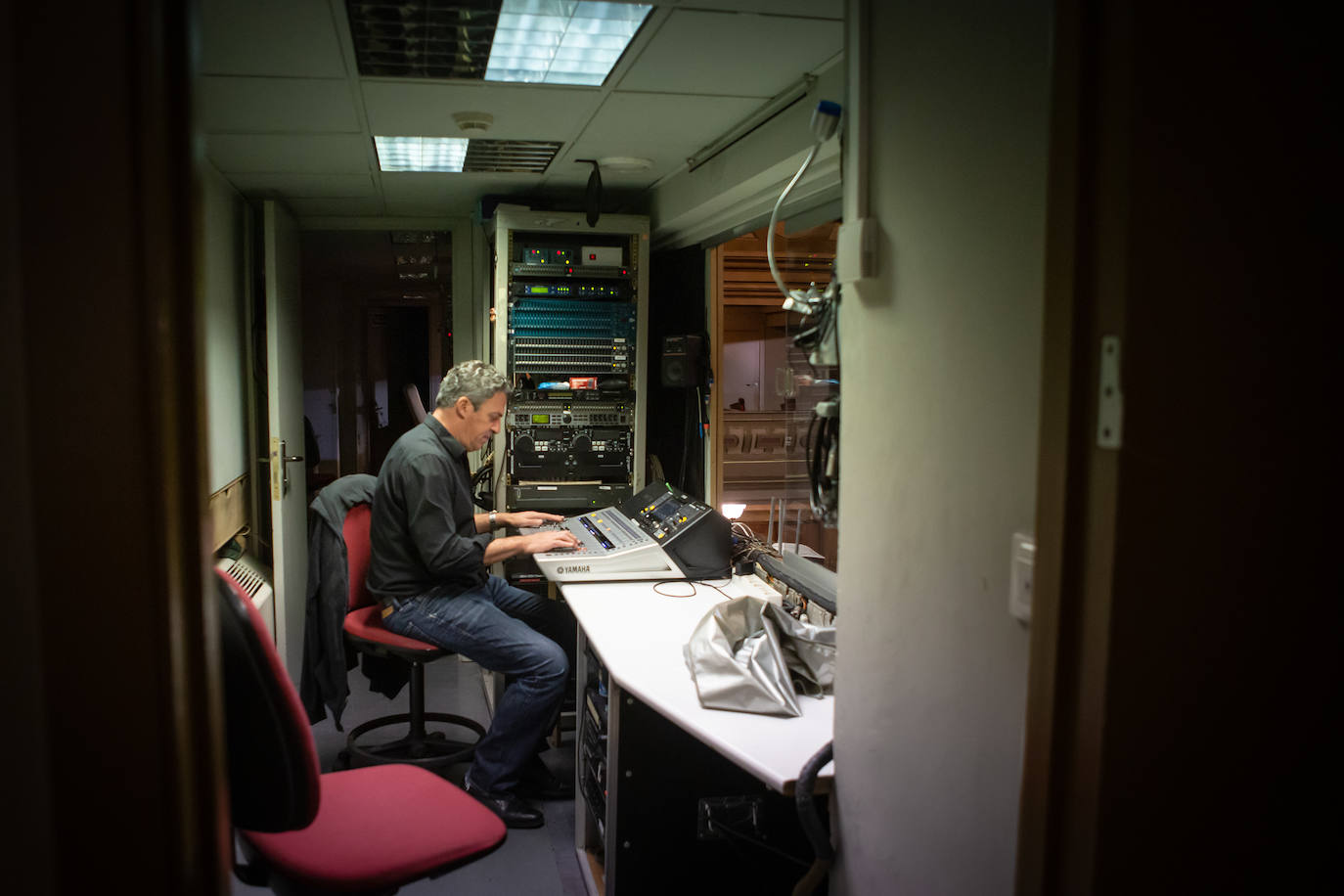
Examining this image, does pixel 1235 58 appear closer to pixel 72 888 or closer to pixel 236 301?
pixel 72 888

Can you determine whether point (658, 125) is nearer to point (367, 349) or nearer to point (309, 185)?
point (309, 185)

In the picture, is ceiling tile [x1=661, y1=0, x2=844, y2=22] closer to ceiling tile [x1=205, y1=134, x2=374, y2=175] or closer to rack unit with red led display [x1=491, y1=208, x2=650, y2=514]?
ceiling tile [x1=205, y1=134, x2=374, y2=175]

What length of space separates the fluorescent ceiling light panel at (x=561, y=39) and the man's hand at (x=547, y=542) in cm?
134

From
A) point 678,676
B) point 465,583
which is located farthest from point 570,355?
point 678,676

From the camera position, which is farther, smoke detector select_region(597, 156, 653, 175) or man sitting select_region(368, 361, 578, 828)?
smoke detector select_region(597, 156, 653, 175)

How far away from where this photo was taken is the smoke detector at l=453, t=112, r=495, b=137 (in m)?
2.60

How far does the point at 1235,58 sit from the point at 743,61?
4.99 feet

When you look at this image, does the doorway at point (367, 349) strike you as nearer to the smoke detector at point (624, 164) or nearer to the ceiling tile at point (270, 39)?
the smoke detector at point (624, 164)

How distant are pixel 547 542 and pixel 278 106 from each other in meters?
1.47

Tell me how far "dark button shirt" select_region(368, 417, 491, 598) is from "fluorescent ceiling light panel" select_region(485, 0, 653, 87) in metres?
1.17

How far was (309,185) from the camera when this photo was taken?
11.9ft

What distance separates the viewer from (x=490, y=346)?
4.15 m

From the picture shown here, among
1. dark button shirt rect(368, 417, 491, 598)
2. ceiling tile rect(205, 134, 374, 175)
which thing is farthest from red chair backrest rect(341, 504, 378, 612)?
ceiling tile rect(205, 134, 374, 175)

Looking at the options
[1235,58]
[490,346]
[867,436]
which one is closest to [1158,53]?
[1235,58]
